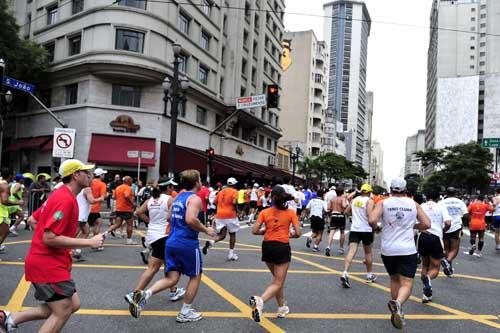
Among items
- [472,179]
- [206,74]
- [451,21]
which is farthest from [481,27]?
[206,74]

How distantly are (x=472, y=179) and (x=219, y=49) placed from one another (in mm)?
37025

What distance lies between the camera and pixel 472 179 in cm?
5194

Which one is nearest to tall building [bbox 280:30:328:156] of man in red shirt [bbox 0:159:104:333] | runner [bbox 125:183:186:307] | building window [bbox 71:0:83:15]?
building window [bbox 71:0:83:15]

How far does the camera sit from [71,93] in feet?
Answer: 84.4

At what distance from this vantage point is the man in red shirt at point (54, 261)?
338 centimetres

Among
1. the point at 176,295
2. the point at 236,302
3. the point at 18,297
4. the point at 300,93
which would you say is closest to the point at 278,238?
the point at 236,302

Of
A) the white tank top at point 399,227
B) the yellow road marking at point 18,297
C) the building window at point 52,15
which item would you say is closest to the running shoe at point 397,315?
the white tank top at point 399,227

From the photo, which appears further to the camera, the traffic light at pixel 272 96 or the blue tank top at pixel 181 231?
the traffic light at pixel 272 96

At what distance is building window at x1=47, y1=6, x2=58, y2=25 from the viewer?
91.2ft

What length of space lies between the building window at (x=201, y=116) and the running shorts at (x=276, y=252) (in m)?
25.2

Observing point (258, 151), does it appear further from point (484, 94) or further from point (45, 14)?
point (484, 94)

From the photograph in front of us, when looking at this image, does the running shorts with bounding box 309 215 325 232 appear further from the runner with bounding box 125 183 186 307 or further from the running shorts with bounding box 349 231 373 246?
the runner with bounding box 125 183 186 307

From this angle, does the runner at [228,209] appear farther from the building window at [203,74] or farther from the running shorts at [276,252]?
the building window at [203,74]

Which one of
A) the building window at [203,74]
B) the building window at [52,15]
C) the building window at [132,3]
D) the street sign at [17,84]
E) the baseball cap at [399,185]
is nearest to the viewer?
the baseball cap at [399,185]
